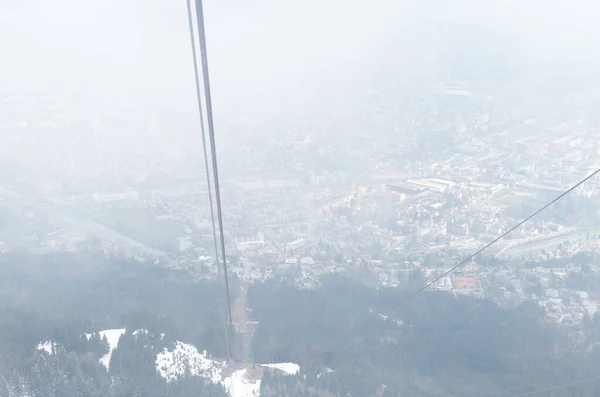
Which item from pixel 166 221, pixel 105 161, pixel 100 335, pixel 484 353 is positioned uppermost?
pixel 105 161

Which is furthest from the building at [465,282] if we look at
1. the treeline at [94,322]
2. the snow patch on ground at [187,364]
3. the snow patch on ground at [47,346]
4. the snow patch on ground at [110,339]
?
the snow patch on ground at [47,346]

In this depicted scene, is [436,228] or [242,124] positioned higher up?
[242,124]

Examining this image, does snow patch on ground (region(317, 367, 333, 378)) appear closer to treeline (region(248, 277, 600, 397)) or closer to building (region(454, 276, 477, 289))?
treeline (region(248, 277, 600, 397))

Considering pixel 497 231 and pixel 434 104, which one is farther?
pixel 434 104

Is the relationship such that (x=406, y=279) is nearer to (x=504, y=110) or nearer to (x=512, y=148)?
(x=512, y=148)

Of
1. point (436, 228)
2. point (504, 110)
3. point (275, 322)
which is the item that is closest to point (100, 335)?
point (275, 322)

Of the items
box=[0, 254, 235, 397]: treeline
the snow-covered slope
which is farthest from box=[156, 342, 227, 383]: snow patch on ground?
box=[0, 254, 235, 397]: treeline

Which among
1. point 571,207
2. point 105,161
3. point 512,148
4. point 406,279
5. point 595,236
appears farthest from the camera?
point 105,161
